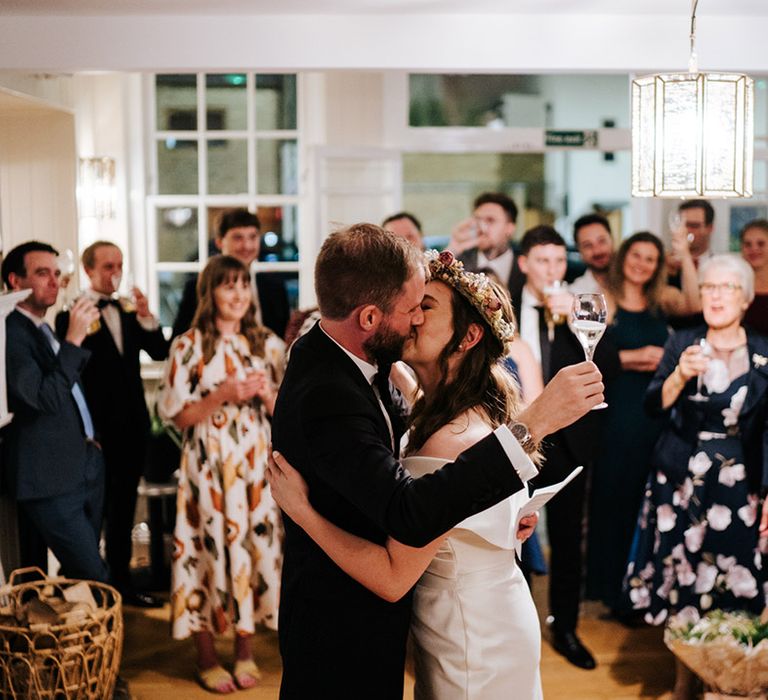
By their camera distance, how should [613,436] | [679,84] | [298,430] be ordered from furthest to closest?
[613,436], [679,84], [298,430]

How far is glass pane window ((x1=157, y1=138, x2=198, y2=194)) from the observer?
6.74m

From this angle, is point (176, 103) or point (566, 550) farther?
point (176, 103)

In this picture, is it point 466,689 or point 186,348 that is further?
point 186,348

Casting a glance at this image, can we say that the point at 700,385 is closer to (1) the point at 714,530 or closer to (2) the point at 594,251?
(1) the point at 714,530

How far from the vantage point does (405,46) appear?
3.90 m

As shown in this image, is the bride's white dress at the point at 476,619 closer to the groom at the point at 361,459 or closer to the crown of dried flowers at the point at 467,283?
the groom at the point at 361,459

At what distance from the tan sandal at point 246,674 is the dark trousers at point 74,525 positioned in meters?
0.59

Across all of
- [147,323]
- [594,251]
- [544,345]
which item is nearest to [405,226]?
[594,251]

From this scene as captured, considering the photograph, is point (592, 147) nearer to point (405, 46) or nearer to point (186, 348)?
point (405, 46)

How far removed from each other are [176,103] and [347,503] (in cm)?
524

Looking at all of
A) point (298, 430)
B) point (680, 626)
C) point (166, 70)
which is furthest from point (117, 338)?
point (298, 430)

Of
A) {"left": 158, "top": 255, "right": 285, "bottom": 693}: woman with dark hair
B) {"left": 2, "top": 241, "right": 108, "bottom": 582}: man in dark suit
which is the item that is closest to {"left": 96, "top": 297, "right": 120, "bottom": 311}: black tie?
{"left": 2, "top": 241, "right": 108, "bottom": 582}: man in dark suit

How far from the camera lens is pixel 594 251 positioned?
487 cm

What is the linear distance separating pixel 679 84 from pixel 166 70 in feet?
7.08
